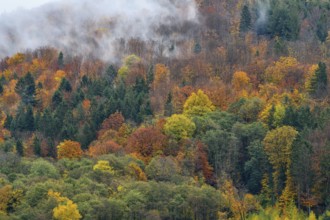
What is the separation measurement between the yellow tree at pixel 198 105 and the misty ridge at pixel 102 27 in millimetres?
29900

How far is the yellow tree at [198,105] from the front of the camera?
94000 mm

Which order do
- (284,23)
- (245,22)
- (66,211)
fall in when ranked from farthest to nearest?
(245,22) < (284,23) < (66,211)

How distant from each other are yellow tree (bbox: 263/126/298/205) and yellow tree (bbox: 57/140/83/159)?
67.9 feet

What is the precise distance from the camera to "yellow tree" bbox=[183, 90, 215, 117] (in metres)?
94.0

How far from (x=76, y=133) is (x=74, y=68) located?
32.6 m

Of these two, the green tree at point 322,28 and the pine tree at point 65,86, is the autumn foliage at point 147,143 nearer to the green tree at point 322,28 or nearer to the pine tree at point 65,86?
the pine tree at point 65,86

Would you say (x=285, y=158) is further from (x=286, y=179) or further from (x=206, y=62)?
(x=206, y=62)

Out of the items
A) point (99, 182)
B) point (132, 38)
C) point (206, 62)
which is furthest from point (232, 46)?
point (99, 182)

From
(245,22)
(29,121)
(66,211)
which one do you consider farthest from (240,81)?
(66,211)

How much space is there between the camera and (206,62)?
374 ft

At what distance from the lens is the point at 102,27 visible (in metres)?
140

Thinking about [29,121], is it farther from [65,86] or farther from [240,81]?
[240,81]

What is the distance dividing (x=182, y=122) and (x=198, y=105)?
901 cm

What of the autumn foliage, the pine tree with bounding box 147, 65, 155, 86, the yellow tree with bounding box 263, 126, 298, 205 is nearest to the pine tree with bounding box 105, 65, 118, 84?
the pine tree with bounding box 147, 65, 155, 86
